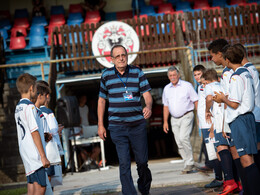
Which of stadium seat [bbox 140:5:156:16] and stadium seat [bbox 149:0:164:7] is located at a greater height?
stadium seat [bbox 149:0:164:7]

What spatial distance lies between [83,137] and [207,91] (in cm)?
656

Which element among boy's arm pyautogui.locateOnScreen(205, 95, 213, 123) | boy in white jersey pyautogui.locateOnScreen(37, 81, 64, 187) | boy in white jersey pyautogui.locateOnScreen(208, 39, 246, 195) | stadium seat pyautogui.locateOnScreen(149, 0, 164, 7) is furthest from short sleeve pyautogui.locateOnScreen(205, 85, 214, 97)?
stadium seat pyautogui.locateOnScreen(149, 0, 164, 7)

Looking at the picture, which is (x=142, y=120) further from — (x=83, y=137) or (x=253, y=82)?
(x=83, y=137)

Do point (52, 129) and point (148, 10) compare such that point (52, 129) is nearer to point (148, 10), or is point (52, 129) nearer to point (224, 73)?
point (224, 73)

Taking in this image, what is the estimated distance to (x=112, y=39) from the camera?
13047mm

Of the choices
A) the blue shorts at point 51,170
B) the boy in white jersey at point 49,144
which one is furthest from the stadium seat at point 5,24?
the blue shorts at point 51,170

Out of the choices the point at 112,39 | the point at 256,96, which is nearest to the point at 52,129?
the point at 256,96

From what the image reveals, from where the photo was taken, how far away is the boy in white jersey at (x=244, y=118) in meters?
4.58

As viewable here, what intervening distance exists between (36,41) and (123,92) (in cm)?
1255

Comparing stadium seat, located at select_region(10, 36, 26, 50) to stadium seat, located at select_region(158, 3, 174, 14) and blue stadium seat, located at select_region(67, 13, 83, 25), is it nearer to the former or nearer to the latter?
blue stadium seat, located at select_region(67, 13, 83, 25)

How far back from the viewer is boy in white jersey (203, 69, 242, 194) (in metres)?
5.85

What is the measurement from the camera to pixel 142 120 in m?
5.71

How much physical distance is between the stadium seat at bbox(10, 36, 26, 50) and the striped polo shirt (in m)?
12.1

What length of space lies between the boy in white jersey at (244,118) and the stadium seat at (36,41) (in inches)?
527
